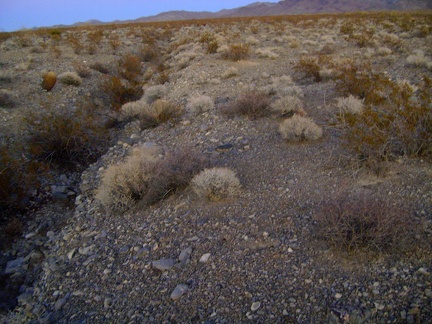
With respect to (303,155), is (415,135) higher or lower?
higher

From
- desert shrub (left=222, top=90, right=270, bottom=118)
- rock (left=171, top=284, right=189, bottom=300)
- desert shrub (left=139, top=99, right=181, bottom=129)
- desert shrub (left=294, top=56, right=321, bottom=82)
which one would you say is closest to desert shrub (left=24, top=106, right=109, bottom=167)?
desert shrub (left=139, top=99, right=181, bottom=129)

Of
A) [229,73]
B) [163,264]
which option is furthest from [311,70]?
[163,264]

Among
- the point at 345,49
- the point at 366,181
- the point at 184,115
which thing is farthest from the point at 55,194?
the point at 345,49

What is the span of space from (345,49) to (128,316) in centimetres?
1519

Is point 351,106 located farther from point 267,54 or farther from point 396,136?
point 267,54

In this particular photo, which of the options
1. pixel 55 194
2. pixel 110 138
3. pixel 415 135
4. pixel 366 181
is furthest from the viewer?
pixel 110 138

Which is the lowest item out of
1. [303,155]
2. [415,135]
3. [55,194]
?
[55,194]

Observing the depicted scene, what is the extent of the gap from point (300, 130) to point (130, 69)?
10.9 metres

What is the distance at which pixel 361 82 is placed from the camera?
7414mm

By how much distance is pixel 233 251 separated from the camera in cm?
358

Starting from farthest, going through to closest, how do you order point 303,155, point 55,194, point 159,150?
point 159,150 < point 55,194 < point 303,155

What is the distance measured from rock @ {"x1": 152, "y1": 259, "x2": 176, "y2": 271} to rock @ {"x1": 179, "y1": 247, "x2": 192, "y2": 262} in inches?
3.7

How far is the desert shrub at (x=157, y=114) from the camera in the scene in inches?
312

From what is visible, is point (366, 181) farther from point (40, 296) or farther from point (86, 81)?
point (86, 81)
